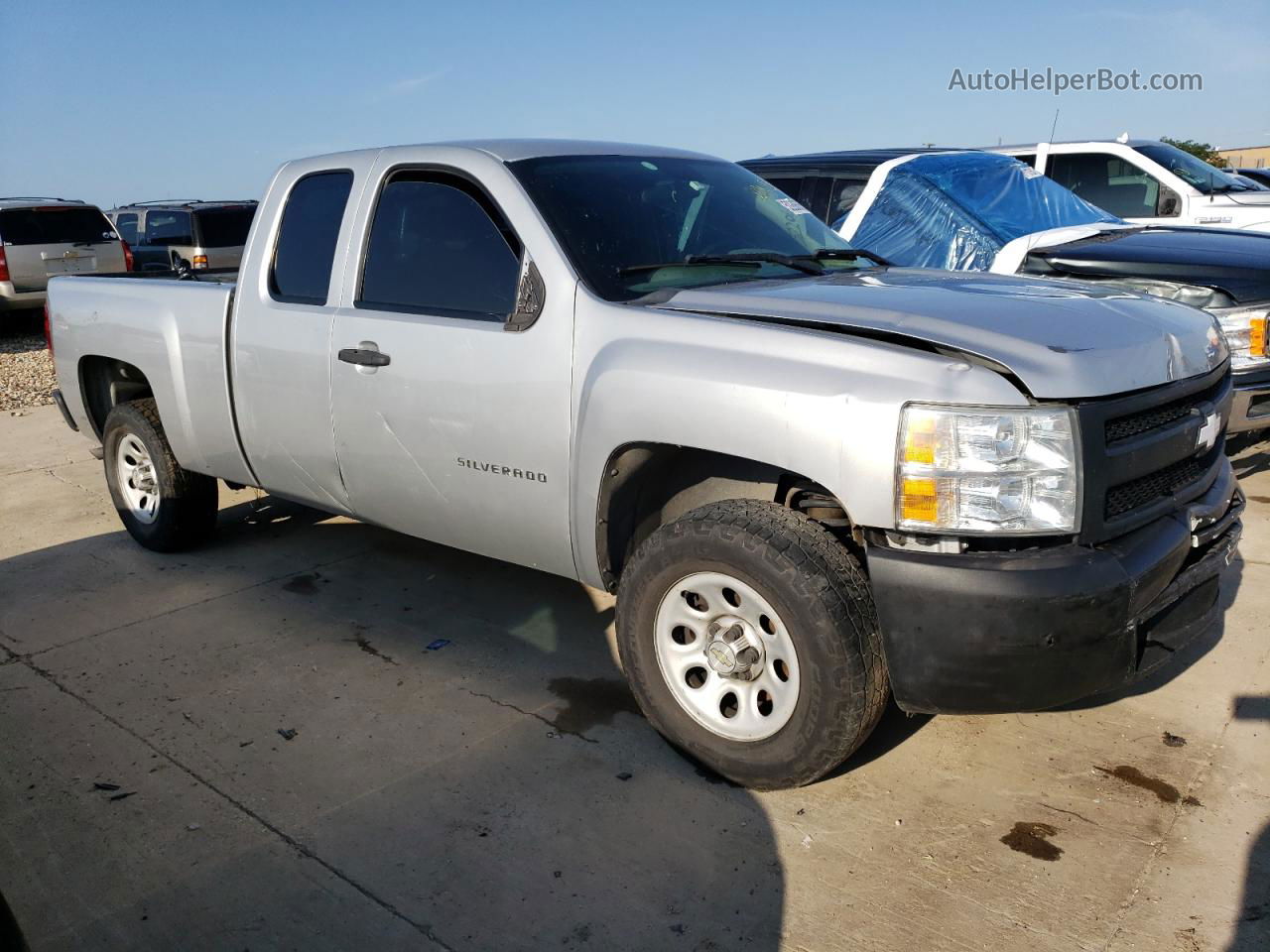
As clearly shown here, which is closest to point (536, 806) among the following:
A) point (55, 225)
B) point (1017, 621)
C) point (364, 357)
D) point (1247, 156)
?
point (1017, 621)

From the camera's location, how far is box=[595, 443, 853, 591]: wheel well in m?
3.30

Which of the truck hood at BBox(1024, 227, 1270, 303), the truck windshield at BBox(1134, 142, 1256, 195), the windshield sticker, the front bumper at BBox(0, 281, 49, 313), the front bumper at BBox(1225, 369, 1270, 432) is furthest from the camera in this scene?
the front bumper at BBox(0, 281, 49, 313)

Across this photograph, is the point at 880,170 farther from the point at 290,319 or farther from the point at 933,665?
the point at 933,665

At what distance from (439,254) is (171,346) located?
175cm

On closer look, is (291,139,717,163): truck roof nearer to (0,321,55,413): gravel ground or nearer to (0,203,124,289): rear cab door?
(0,321,55,413): gravel ground

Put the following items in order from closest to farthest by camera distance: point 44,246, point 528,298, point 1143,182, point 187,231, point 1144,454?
1. point 1144,454
2. point 528,298
3. point 1143,182
4. point 44,246
5. point 187,231

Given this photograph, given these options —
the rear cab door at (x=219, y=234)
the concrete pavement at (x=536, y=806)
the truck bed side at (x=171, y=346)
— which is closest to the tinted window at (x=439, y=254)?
the truck bed side at (x=171, y=346)

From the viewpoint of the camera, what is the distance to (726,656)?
323 centimetres

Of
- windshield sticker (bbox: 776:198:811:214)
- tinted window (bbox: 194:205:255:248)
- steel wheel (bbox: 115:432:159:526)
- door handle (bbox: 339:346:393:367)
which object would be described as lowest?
steel wheel (bbox: 115:432:159:526)

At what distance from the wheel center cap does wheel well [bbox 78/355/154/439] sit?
3.87 meters

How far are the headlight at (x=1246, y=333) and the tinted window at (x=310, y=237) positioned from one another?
13.9ft

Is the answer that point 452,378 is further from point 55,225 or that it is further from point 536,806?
point 55,225

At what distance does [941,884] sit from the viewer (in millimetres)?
2848

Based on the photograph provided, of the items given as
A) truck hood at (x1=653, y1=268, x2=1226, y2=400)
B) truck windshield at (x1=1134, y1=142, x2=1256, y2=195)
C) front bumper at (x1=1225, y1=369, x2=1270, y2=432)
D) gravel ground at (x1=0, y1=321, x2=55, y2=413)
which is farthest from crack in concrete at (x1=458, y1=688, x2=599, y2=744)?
truck windshield at (x1=1134, y1=142, x2=1256, y2=195)
